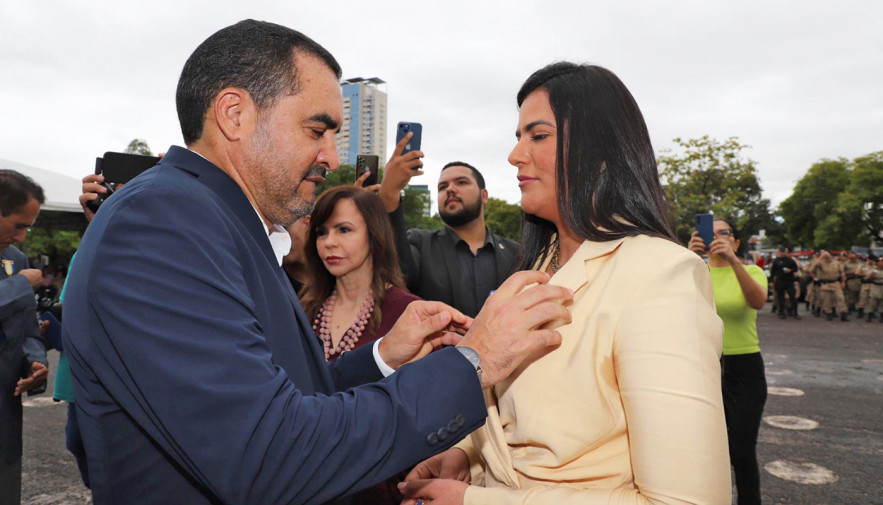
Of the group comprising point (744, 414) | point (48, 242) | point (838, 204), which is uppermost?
point (838, 204)

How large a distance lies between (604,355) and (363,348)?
39.3 inches

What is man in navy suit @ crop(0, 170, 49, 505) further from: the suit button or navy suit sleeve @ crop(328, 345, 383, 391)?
the suit button

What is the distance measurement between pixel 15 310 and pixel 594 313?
12.3ft

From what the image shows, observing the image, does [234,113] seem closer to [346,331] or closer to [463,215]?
[346,331]

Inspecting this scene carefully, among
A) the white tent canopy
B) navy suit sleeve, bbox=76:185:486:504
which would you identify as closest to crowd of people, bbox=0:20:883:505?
navy suit sleeve, bbox=76:185:486:504

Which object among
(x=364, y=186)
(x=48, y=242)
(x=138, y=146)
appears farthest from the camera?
(x=138, y=146)

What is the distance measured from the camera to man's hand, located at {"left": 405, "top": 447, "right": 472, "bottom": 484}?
83.2 inches

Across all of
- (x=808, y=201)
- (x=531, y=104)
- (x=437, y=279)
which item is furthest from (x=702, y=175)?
(x=808, y=201)

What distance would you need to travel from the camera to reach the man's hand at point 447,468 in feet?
6.93

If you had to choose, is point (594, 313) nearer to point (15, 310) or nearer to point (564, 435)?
point (564, 435)

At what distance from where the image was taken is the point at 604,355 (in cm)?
158

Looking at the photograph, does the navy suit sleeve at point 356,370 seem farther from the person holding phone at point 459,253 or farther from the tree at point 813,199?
the tree at point 813,199

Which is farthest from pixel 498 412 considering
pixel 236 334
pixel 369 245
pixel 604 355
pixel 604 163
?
pixel 369 245

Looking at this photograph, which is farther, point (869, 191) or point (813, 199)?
point (813, 199)
